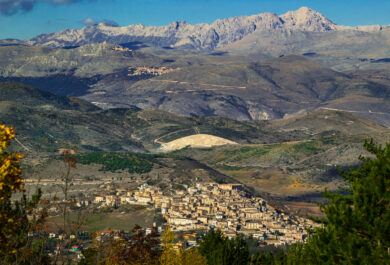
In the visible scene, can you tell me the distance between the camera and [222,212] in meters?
148

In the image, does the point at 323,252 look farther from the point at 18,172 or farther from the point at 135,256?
the point at 135,256

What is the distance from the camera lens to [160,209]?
148750mm

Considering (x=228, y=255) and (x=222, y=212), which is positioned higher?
(x=222, y=212)

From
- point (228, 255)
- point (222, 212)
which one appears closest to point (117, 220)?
point (222, 212)

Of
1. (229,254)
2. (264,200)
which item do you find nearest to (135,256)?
(229,254)

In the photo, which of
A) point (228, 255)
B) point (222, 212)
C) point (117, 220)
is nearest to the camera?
Result: point (228, 255)

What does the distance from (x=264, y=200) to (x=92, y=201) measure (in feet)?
156

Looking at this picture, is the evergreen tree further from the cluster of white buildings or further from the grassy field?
the grassy field

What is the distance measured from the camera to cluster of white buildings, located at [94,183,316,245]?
434 ft

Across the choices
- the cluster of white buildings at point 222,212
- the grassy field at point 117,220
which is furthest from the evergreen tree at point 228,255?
the grassy field at point 117,220

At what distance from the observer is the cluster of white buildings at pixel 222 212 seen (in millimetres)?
132375

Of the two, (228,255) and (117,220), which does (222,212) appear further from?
(228,255)

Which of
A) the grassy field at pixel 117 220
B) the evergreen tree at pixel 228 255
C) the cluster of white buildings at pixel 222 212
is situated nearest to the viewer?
the evergreen tree at pixel 228 255

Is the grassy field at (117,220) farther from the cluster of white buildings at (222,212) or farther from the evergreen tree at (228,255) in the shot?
the evergreen tree at (228,255)
